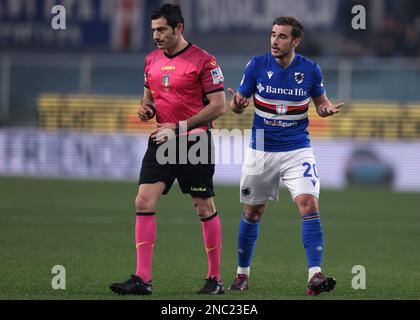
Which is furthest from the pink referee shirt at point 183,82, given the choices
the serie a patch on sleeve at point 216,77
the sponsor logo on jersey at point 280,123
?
the sponsor logo on jersey at point 280,123

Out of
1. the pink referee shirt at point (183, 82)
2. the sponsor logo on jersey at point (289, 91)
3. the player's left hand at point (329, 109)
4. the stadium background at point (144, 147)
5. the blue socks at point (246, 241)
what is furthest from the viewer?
the stadium background at point (144, 147)

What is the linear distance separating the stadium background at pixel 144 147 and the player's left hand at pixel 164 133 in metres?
1.22

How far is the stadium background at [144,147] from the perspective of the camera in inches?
430

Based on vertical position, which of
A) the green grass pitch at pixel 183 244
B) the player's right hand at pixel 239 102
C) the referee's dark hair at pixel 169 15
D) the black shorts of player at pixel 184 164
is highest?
the referee's dark hair at pixel 169 15

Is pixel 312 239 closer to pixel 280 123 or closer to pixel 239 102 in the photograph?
pixel 280 123

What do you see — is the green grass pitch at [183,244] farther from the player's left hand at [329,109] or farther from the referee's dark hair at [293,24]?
the referee's dark hair at [293,24]

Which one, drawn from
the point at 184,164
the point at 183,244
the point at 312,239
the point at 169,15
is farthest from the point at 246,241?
the point at 183,244

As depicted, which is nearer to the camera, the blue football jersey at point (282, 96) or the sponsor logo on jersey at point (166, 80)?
the sponsor logo on jersey at point (166, 80)

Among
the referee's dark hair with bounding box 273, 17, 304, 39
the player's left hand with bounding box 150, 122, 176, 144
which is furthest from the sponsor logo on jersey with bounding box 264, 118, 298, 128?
the player's left hand with bounding box 150, 122, 176, 144

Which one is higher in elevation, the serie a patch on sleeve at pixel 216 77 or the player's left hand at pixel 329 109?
the serie a patch on sleeve at pixel 216 77

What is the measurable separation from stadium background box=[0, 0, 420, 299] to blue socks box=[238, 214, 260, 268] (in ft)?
0.91

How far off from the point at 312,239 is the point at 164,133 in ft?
4.80

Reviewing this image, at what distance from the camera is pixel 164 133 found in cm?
879

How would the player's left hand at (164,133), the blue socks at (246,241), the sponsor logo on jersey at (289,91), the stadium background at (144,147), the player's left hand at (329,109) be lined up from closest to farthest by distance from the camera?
1. the player's left hand at (164,133)
2. the player's left hand at (329,109)
3. the sponsor logo on jersey at (289,91)
4. the blue socks at (246,241)
5. the stadium background at (144,147)
